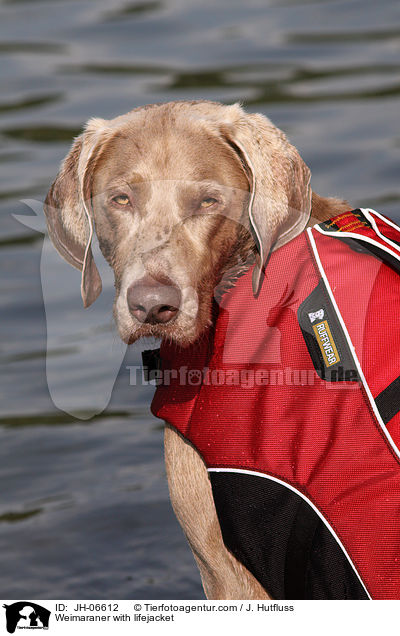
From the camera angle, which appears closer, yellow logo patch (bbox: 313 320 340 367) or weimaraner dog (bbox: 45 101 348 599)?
yellow logo patch (bbox: 313 320 340 367)

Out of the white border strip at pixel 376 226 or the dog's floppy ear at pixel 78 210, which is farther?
the dog's floppy ear at pixel 78 210

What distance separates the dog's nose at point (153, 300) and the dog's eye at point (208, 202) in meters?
0.31

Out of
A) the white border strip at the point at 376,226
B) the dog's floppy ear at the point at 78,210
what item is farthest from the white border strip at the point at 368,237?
the dog's floppy ear at the point at 78,210

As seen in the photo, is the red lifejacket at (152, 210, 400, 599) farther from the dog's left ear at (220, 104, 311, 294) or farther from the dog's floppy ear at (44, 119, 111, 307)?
the dog's floppy ear at (44, 119, 111, 307)

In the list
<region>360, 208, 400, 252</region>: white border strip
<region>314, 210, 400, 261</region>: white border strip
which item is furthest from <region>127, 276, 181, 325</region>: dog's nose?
<region>360, 208, 400, 252</region>: white border strip

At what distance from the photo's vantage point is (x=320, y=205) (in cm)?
354

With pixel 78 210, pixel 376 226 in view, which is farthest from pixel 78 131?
pixel 376 226

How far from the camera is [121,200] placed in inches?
132

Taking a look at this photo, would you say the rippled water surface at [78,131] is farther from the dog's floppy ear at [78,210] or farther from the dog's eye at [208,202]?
the dog's eye at [208,202]

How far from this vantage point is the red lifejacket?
3100 mm

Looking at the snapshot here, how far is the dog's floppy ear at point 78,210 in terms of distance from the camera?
3.45 metres

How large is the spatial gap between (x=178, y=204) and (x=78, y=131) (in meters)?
8.46

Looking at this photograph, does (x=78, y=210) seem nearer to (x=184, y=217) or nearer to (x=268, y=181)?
(x=184, y=217)
